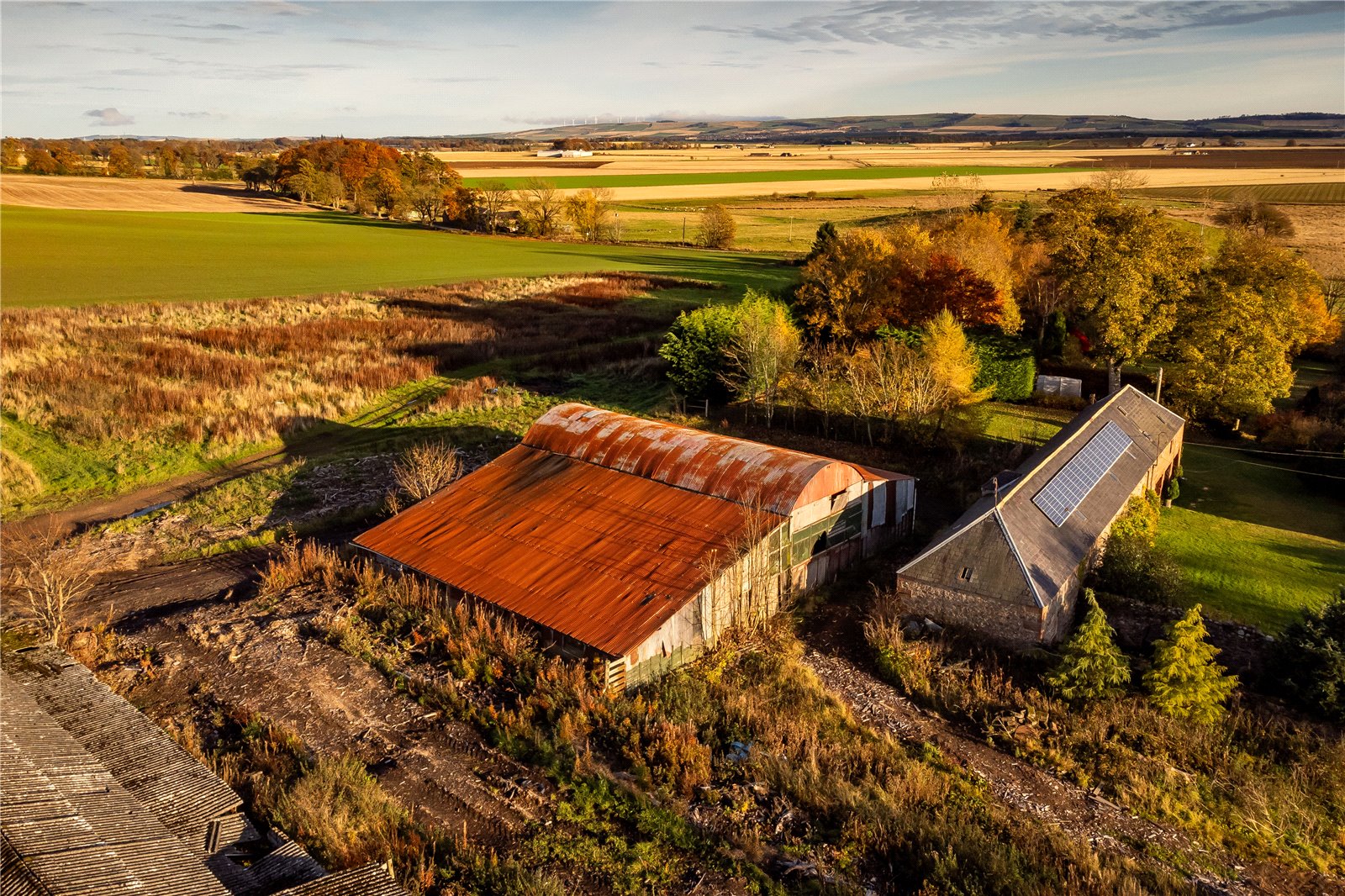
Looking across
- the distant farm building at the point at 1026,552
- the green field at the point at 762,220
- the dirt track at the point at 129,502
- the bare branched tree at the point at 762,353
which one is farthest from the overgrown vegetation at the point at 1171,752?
the green field at the point at 762,220

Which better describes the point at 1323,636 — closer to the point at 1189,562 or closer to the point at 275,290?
Result: the point at 1189,562

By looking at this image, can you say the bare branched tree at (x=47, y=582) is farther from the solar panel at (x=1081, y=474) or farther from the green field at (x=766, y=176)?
the green field at (x=766, y=176)

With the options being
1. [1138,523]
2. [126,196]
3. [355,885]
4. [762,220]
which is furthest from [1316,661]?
[126,196]

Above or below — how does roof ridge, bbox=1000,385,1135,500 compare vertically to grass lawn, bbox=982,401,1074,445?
above

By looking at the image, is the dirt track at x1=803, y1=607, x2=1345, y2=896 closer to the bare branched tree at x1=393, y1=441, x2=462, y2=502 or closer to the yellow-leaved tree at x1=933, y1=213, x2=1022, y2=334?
the bare branched tree at x1=393, y1=441, x2=462, y2=502

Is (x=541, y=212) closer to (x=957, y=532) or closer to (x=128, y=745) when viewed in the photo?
(x=957, y=532)

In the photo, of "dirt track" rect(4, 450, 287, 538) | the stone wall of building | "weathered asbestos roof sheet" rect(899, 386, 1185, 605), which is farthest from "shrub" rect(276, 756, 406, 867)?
"dirt track" rect(4, 450, 287, 538)
